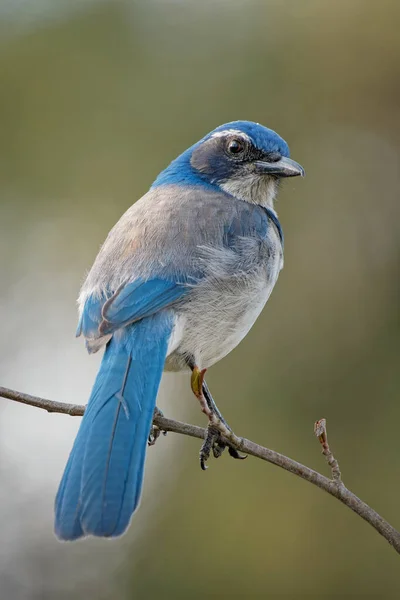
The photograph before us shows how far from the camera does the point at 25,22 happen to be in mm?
9945

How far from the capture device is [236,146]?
5.94 meters

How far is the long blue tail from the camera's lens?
4.01 m

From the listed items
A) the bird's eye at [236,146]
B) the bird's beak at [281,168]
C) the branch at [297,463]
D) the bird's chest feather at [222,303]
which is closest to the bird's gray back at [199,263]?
the bird's chest feather at [222,303]

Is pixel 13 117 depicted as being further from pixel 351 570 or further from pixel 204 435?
pixel 204 435

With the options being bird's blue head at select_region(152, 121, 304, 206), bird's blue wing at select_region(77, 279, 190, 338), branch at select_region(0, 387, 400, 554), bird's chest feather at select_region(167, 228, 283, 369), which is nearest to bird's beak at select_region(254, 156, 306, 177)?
bird's blue head at select_region(152, 121, 304, 206)

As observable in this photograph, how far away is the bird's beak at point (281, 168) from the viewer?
5.77m

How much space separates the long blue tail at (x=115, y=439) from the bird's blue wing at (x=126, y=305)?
7 cm

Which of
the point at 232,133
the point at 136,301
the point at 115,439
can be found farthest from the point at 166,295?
the point at 232,133

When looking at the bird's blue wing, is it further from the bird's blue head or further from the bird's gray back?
the bird's blue head

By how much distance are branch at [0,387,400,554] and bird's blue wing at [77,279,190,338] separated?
0.45 m

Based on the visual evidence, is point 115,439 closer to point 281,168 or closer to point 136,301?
point 136,301

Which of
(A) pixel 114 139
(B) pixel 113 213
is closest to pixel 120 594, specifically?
(B) pixel 113 213

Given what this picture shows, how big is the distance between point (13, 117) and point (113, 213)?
164 centimetres

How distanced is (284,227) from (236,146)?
3.18 m
